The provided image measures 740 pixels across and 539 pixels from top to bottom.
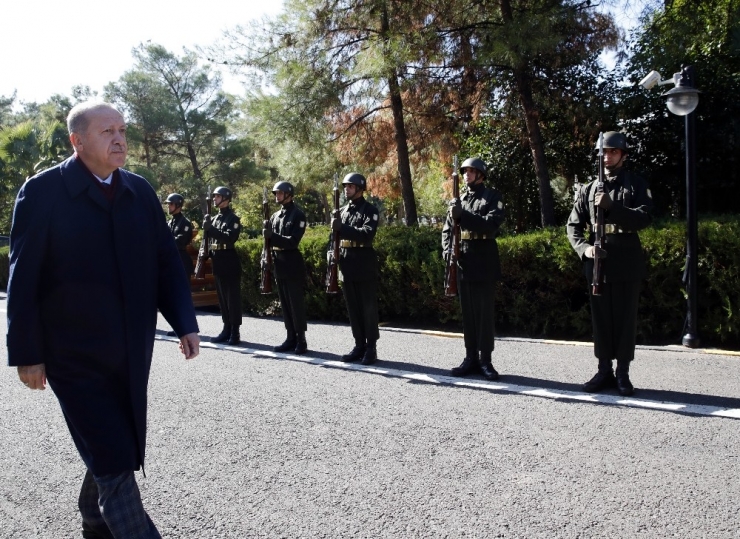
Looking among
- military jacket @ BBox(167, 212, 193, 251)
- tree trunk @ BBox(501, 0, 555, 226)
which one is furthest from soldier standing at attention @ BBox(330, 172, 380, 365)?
tree trunk @ BBox(501, 0, 555, 226)

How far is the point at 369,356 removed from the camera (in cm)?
773

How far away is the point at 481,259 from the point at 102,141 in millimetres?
4425

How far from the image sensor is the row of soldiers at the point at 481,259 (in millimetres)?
5887

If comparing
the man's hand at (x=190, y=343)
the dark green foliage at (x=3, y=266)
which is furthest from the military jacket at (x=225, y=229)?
the dark green foliage at (x=3, y=266)

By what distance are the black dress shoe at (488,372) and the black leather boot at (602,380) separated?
2.83 ft

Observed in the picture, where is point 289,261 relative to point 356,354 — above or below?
above

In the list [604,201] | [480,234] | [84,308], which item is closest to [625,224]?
[604,201]

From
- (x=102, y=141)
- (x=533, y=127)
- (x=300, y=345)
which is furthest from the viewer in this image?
(x=533, y=127)

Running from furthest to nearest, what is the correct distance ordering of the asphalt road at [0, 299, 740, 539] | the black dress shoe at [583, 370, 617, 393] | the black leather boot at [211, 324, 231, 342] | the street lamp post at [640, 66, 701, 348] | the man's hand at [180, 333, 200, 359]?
the black leather boot at [211, 324, 231, 342], the street lamp post at [640, 66, 701, 348], the black dress shoe at [583, 370, 617, 393], the asphalt road at [0, 299, 740, 539], the man's hand at [180, 333, 200, 359]

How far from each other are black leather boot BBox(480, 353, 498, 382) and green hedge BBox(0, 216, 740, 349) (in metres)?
2.32

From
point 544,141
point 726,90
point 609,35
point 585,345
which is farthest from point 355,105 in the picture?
point 585,345

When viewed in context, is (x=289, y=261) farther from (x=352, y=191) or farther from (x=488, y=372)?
(x=488, y=372)

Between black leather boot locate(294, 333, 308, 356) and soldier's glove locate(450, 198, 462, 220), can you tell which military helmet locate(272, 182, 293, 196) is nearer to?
black leather boot locate(294, 333, 308, 356)

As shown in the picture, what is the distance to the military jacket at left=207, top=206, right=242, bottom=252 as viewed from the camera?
9.87 m
